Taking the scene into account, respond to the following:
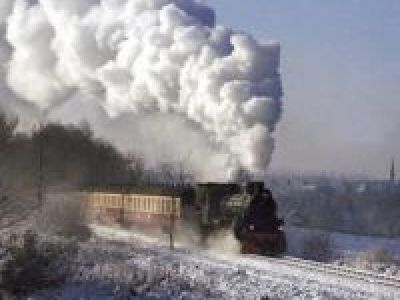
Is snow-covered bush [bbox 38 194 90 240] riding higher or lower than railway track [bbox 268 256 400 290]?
higher

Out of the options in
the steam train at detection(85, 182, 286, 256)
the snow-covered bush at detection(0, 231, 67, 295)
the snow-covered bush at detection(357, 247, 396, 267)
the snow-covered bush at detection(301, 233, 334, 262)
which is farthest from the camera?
the snow-covered bush at detection(301, 233, 334, 262)

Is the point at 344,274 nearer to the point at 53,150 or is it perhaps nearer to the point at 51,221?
the point at 51,221

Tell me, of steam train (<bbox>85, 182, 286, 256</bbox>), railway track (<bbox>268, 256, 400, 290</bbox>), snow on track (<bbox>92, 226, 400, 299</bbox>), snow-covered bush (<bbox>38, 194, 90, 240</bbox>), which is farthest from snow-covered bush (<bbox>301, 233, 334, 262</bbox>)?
snow-covered bush (<bbox>38, 194, 90, 240</bbox>)

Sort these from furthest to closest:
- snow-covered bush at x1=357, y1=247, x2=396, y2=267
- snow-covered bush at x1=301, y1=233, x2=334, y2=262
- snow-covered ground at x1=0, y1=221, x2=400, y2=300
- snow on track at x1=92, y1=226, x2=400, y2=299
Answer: snow-covered bush at x1=301, y1=233, x2=334, y2=262, snow-covered bush at x1=357, y1=247, x2=396, y2=267, snow-covered ground at x1=0, y1=221, x2=400, y2=300, snow on track at x1=92, y1=226, x2=400, y2=299

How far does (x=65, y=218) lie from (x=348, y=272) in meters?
22.5

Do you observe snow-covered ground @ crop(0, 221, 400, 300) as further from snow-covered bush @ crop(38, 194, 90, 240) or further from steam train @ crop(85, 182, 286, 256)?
snow-covered bush @ crop(38, 194, 90, 240)

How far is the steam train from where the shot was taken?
29547 mm

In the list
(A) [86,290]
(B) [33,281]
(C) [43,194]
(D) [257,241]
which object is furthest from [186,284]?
(C) [43,194]

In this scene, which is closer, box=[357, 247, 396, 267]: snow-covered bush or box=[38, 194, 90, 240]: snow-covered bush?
box=[357, 247, 396, 267]: snow-covered bush

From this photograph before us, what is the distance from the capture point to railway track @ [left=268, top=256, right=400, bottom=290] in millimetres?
21892

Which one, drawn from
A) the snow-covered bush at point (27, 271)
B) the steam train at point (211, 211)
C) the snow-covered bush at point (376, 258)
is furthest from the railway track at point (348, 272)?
the snow-covered bush at point (27, 271)

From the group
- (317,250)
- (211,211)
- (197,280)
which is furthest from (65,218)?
(197,280)

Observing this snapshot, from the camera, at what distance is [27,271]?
22406 millimetres

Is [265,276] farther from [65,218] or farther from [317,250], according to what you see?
[65,218]
